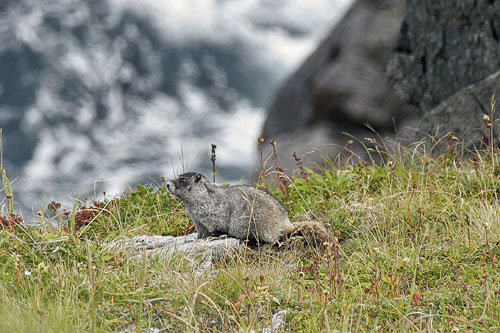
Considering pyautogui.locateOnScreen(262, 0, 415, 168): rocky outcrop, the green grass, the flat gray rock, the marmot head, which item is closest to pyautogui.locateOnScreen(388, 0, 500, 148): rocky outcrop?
the green grass

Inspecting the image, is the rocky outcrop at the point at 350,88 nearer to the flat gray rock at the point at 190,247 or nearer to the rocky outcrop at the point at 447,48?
the rocky outcrop at the point at 447,48

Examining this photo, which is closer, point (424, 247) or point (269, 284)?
point (269, 284)

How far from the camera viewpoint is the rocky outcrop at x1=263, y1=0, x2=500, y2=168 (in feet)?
33.1

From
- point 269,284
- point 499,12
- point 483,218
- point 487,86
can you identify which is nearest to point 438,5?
point 499,12

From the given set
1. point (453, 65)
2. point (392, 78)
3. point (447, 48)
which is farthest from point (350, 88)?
point (453, 65)

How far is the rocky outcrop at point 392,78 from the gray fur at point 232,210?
4092 millimetres

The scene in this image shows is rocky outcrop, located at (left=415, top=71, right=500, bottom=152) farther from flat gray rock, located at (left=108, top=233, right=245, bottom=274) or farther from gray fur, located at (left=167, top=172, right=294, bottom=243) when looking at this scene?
flat gray rock, located at (left=108, top=233, right=245, bottom=274)

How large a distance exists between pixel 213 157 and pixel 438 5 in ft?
19.9

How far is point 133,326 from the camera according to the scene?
15.8 feet

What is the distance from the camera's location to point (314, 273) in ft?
18.0

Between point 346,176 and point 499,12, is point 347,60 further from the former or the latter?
point 346,176

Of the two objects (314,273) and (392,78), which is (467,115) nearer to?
(392,78)

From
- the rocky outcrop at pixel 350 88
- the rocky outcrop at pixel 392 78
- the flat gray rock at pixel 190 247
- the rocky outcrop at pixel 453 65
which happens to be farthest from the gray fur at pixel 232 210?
the rocky outcrop at pixel 350 88

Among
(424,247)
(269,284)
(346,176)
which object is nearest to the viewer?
(269,284)
